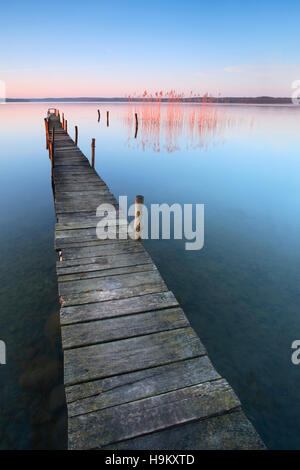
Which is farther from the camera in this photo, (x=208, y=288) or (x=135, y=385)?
(x=208, y=288)

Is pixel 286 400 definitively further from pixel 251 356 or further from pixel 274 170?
pixel 274 170

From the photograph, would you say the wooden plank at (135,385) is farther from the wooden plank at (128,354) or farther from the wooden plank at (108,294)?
the wooden plank at (108,294)

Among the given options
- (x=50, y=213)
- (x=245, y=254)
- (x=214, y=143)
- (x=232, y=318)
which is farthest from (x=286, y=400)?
(x=214, y=143)

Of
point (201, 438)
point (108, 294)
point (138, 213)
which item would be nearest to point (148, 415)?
point (201, 438)

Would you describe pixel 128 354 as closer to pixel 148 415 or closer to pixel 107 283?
pixel 148 415

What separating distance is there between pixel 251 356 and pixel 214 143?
24.1 m

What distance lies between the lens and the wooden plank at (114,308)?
380 cm

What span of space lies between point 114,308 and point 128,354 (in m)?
0.87

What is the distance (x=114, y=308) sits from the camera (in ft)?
13.1

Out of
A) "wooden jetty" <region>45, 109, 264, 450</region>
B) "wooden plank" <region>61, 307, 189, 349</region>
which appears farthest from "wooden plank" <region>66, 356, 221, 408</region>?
"wooden plank" <region>61, 307, 189, 349</region>

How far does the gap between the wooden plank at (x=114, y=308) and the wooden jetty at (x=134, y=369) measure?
1 cm

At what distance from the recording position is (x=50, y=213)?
1065 centimetres

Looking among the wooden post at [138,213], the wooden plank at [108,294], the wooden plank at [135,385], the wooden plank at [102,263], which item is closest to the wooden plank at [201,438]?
the wooden plank at [135,385]

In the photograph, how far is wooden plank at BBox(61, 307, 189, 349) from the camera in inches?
136
